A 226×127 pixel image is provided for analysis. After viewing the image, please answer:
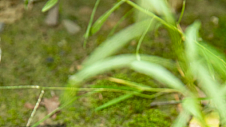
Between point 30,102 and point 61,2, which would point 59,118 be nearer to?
point 30,102

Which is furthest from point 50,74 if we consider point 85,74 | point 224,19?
point 224,19

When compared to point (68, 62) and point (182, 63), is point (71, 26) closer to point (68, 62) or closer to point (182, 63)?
point (68, 62)

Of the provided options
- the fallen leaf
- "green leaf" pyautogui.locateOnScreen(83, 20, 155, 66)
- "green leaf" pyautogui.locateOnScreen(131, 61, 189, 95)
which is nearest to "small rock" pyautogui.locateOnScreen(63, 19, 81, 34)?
the fallen leaf

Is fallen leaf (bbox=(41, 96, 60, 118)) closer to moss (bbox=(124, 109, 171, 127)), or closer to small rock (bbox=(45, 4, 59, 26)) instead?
moss (bbox=(124, 109, 171, 127))

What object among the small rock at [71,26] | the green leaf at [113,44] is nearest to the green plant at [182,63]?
the green leaf at [113,44]

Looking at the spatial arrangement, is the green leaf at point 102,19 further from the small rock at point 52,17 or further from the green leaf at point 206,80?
the small rock at point 52,17
